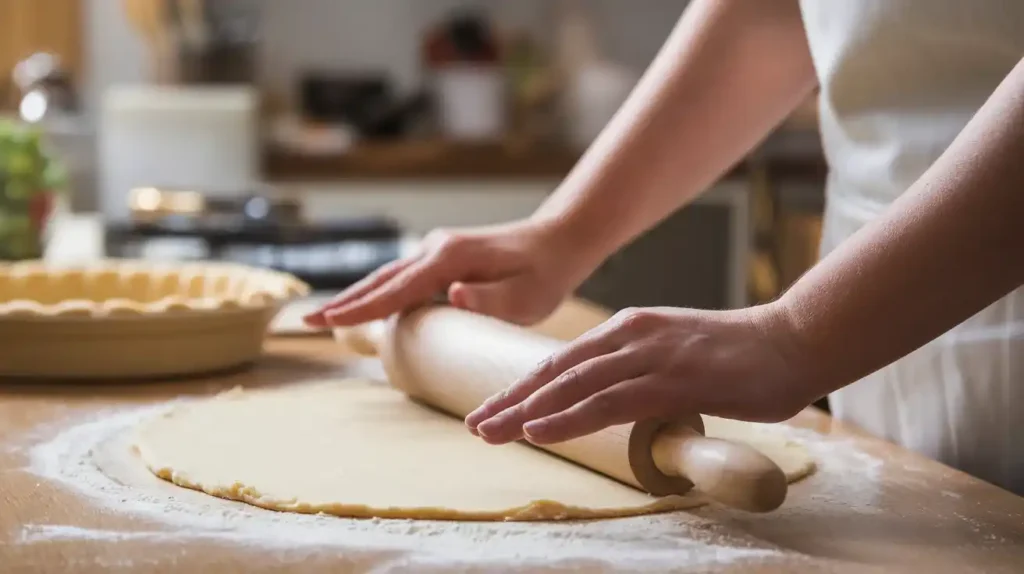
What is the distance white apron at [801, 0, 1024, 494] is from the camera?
2.97ft

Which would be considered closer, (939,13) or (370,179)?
(939,13)

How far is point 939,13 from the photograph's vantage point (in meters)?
0.92

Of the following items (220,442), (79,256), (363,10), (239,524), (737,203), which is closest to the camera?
(239,524)

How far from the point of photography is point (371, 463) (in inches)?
31.6

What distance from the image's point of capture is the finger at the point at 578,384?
69 centimetres

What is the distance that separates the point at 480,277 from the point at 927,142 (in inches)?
14.8

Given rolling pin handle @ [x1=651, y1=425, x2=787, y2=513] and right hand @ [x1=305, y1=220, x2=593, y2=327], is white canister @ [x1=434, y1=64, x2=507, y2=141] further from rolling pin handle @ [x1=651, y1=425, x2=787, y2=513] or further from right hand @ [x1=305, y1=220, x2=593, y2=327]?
rolling pin handle @ [x1=651, y1=425, x2=787, y2=513]

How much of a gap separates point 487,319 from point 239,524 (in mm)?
336

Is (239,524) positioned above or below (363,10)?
below

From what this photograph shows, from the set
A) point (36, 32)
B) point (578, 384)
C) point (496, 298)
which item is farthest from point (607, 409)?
point (36, 32)

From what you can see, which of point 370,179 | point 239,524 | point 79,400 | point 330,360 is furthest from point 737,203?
point 239,524

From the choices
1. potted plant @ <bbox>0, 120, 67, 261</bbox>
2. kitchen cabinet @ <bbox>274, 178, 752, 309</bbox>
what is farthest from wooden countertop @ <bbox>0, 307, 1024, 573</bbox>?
kitchen cabinet @ <bbox>274, 178, 752, 309</bbox>

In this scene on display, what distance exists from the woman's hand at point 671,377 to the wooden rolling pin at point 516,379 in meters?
0.03

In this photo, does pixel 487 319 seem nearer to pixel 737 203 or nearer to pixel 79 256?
pixel 79 256
